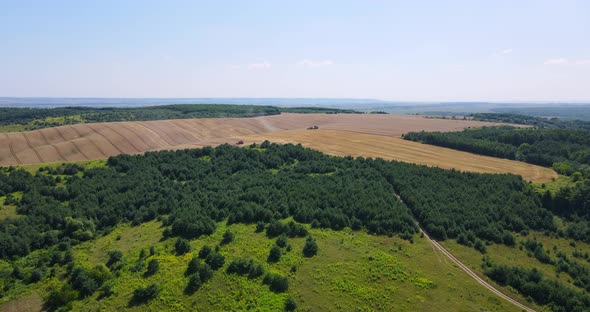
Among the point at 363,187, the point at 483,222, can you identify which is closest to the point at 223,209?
the point at 363,187

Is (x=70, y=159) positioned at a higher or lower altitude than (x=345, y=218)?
higher

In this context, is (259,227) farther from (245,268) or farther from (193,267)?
(193,267)

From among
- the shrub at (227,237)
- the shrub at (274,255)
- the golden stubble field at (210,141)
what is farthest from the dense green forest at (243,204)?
the golden stubble field at (210,141)

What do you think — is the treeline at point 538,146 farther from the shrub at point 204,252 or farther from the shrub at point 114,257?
the shrub at point 114,257

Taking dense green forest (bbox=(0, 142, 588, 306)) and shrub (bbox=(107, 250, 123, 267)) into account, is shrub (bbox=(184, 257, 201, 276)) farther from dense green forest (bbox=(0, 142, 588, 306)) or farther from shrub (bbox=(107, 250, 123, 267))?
shrub (bbox=(107, 250, 123, 267))

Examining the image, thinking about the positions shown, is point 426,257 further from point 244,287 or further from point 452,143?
point 452,143
